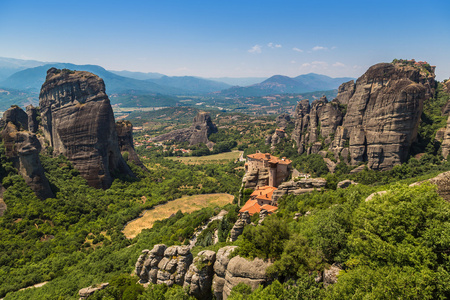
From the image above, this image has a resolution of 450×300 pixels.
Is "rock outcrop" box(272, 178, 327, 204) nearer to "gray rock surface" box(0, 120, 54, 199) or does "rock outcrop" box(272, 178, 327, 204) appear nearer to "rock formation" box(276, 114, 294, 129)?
"gray rock surface" box(0, 120, 54, 199)

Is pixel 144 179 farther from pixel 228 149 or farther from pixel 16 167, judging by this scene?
pixel 228 149

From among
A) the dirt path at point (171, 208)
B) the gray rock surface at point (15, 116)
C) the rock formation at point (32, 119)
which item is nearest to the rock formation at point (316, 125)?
the dirt path at point (171, 208)

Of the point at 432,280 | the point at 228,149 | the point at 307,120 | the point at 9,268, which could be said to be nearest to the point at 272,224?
the point at 432,280

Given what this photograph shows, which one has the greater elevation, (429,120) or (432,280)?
(429,120)

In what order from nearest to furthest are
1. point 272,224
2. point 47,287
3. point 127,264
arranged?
1. point 272,224
2. point 47,287
3. point 127,264

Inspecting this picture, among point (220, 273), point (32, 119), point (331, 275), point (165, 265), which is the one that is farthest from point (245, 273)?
point (32, 119)
